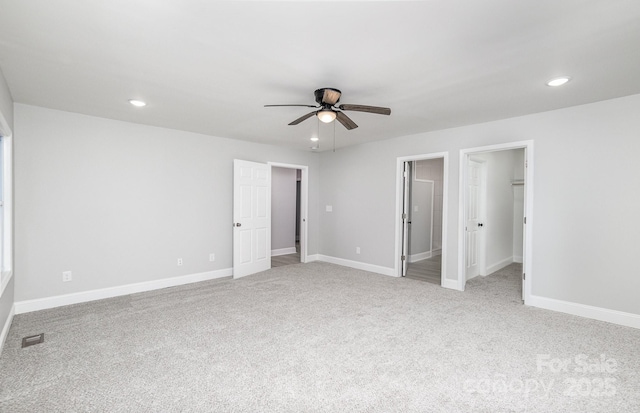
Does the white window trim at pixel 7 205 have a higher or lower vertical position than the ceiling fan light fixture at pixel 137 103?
lower

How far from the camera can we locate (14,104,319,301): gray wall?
3.70 meters

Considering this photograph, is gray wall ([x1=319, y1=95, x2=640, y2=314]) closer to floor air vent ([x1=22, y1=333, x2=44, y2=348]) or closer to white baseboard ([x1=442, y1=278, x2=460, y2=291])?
white baseboard ([x1=442, y1=278, x2=460, y2=291])

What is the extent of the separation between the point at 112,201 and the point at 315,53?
3.64 meters

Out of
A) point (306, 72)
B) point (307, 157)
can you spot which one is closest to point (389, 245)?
point (307, 157)

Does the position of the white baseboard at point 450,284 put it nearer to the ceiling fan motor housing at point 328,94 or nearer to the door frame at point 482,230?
the door frame at point 482,230

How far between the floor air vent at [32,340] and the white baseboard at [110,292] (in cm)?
95

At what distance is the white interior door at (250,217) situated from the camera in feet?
17.7

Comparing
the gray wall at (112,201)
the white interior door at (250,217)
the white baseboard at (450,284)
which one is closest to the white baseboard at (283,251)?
the white interior door at (250,217)

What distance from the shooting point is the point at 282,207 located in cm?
794

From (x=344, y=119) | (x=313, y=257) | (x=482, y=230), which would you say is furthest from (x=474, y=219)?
(x=344, y=119)

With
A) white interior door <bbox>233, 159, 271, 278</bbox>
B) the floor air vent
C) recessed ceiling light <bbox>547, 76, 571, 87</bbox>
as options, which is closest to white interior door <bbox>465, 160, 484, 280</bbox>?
recessed ceiling light <bbox>547, 76, 571, 87</bbox>

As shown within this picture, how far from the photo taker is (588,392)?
2.16 metres

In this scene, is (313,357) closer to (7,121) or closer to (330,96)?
(330,96)

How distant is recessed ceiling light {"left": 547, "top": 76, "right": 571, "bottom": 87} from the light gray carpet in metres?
2.46
